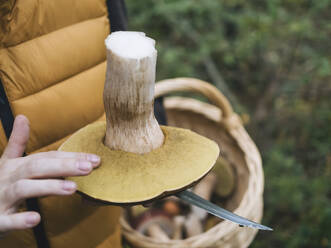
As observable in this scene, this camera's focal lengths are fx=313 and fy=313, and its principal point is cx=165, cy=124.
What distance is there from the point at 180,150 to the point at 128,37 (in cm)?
22

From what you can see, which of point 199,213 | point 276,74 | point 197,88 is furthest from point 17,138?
point 276,74

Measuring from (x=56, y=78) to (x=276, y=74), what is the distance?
156 centimetres

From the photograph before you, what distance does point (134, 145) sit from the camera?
0.57 meters

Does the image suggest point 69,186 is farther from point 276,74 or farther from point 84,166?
point 276,74

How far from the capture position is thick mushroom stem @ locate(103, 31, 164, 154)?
0.51m

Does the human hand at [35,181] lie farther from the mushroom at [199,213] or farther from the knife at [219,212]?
the mushroom at [199,213]

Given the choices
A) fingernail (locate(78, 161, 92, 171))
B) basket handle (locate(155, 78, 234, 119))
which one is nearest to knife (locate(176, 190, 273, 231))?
fingernail (locate(78, 161, 92, 171))

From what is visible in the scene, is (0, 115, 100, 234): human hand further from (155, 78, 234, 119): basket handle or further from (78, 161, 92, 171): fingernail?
(155, 78, 234, 119): basket handle

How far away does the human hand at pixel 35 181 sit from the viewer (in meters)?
0.49

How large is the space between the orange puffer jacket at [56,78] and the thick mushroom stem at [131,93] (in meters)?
0.18

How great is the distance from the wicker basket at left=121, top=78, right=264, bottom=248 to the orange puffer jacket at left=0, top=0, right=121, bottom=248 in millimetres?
314

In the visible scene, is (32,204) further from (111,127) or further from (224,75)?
(224,75)

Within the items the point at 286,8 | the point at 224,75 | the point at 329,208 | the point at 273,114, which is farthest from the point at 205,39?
the point at 329,208

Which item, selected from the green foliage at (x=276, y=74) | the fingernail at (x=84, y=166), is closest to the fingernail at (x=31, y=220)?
the fingernail at (x=84, y=166)
